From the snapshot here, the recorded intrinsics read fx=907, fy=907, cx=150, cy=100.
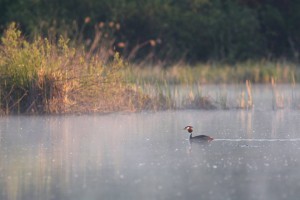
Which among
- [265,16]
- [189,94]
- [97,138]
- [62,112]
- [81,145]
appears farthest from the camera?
[265,16]

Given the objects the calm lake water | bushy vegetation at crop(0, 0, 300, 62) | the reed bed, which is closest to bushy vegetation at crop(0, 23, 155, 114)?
the reed bed

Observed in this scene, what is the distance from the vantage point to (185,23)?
2595 centimetres

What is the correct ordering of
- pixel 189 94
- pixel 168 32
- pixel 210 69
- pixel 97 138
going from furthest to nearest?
pixel 168 32 < pixel 210 69 < pixel 189 94 < pixel 97 138

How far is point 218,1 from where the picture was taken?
27109 millimetres

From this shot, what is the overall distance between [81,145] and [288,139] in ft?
6.71

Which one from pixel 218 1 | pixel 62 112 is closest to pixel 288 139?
pixel 62 112

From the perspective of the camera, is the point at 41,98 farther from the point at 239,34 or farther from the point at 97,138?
the point at 239,34

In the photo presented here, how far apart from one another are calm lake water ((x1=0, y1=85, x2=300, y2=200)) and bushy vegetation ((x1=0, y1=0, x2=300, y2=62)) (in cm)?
1256

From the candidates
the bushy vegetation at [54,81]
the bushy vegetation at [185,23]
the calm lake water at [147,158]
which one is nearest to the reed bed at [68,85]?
the bushy vegetation at [54,81]

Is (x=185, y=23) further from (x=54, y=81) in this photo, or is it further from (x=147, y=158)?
(x=147, y=158)

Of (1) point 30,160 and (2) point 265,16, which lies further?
(2) point 265,16

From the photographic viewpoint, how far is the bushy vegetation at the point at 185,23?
23969 mm

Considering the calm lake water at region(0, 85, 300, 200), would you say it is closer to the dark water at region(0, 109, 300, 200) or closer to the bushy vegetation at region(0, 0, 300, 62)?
the dark water at region(0, 109, 300, 200)

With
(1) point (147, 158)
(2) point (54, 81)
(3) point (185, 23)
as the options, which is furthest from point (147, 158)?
(3) point (185, 23)
